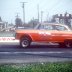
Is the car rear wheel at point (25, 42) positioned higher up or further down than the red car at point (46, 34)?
further down

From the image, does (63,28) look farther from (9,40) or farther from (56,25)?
(9,40)

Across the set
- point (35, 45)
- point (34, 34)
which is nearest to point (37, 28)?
point (34, 34)

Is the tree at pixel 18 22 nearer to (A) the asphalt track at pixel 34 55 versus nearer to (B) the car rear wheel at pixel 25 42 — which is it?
(B) the car rear wheel at pixel 25 42

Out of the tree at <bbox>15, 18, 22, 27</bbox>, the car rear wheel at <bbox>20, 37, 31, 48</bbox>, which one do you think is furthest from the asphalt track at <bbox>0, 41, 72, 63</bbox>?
the tree at <bbox>15, 18, 22, 27</bbox>

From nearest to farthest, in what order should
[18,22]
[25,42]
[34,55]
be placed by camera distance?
[34,55] < [25,42] < [18,22]

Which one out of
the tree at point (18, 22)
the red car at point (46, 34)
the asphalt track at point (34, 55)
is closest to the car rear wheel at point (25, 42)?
the red car at point (46, 34)

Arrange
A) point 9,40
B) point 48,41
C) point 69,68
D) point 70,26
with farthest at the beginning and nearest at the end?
point 9,40 < point 48,41 < point 70,26 < point 69,68

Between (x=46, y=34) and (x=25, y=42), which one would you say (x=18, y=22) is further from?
(x=46, y=34)

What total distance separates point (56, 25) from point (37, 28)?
115cm

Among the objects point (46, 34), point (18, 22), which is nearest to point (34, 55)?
point (46, 34)

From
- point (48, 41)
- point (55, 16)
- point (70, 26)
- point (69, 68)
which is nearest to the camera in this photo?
point (69, 68)

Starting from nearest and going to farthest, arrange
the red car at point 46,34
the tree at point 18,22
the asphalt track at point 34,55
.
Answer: the asphalt track at point 34,55 < the red car at point 46,34 < the tree at point 18,22

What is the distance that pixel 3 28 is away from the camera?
16.8 meters

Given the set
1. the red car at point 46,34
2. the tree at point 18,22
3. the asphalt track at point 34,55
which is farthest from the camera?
the tree at point 18,22
